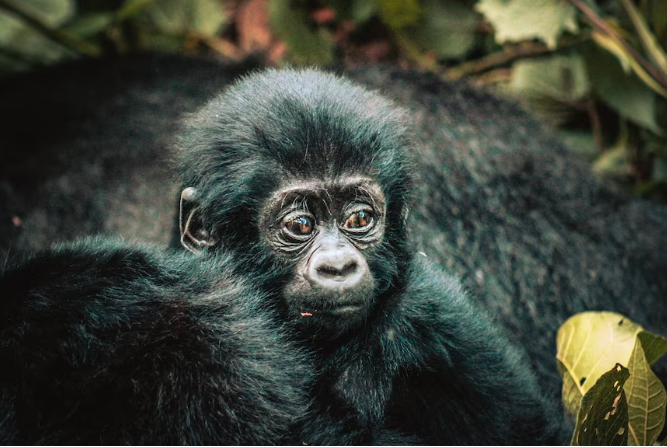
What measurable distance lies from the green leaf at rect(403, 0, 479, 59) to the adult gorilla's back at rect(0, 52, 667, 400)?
463 mm

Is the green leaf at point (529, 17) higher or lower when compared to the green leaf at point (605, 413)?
higher

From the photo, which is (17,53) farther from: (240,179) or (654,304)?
(654,304)

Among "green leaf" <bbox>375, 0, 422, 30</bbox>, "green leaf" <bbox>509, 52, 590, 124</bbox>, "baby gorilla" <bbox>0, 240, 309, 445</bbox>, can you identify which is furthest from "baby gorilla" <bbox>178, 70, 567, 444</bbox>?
"green leaf" <bbox>509, 52, 590, 124</bbox>

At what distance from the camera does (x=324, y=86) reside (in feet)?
7.45

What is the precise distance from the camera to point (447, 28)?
4.09 metres

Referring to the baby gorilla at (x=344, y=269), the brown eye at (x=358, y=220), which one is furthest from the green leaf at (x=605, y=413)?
the brown eye at (x=358, y=220)

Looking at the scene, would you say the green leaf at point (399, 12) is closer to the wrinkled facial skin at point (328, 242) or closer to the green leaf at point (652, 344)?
the wrinkled facial skin at point (328, 242)

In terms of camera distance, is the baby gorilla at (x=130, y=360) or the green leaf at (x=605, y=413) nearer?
the baby gorilla at (x=130, y=360)

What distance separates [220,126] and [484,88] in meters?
1.98

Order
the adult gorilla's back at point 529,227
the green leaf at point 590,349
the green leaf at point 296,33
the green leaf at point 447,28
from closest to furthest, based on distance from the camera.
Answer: the green leaf at point 590,349
the adult gorilla's back at point 529,227
the green leaf at point 447,28
the green leaf at point 296,33

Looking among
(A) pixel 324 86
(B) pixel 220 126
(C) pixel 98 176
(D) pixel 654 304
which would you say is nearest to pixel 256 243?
(B) pixel 220 126

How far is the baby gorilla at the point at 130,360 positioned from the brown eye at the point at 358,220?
0.52 meters

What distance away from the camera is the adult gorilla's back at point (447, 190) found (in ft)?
9.93

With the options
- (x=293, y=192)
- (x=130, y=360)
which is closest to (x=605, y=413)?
(x=293, y=192)
